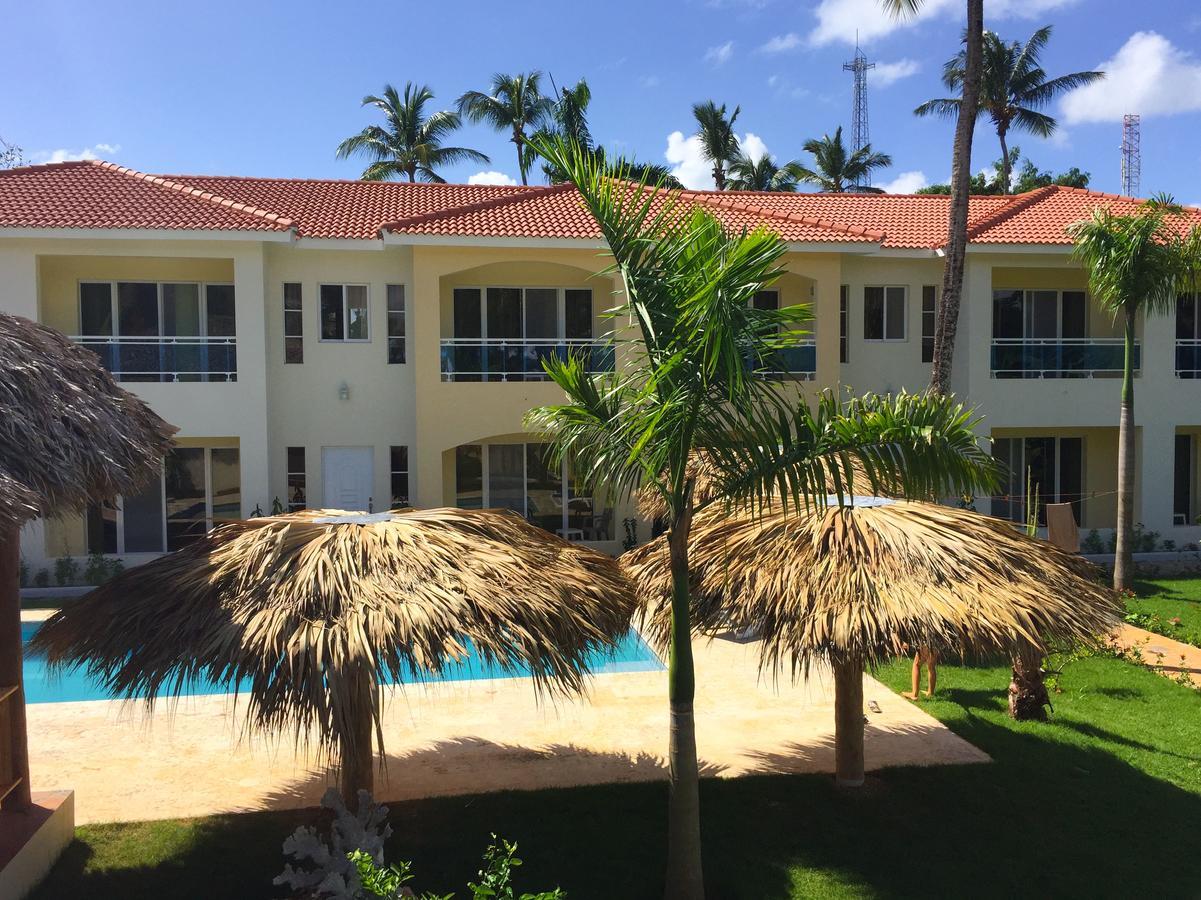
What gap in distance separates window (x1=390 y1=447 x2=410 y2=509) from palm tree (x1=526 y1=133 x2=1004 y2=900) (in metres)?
12.5

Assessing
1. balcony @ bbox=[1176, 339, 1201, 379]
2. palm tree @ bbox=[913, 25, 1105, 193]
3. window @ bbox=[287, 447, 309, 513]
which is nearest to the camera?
window @ bbox=[287, 447, 309, 513]

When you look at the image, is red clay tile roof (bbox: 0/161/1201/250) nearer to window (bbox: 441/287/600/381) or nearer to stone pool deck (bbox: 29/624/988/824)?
window (bbox: 441/287/600/381)

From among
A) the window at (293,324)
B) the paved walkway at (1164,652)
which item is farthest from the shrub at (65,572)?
the paved walkway at (1164,652)

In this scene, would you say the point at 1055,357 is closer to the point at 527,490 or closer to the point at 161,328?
the point at 527,490

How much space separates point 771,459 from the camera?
622 centimetres

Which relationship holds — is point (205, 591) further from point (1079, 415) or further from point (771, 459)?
point (1079, 415)

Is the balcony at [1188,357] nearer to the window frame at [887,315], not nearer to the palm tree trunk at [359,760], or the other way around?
the window frame at [887,315]

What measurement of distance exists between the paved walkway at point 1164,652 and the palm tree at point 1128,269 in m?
Result: 2.38

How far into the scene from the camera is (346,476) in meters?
18.4

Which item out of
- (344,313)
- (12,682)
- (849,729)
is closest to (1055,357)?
(849,729)

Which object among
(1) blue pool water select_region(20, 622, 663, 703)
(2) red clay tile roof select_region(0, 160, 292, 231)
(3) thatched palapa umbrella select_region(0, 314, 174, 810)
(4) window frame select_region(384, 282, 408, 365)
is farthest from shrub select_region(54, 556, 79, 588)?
(3) thatched palapa umbrella select_region(0, 314, 174, 810)

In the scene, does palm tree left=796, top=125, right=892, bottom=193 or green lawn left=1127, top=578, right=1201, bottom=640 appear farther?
palm tree left=796, top=125, right=892, bottom=193

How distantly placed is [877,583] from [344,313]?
44.6 feet

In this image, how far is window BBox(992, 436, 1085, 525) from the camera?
2100cm
